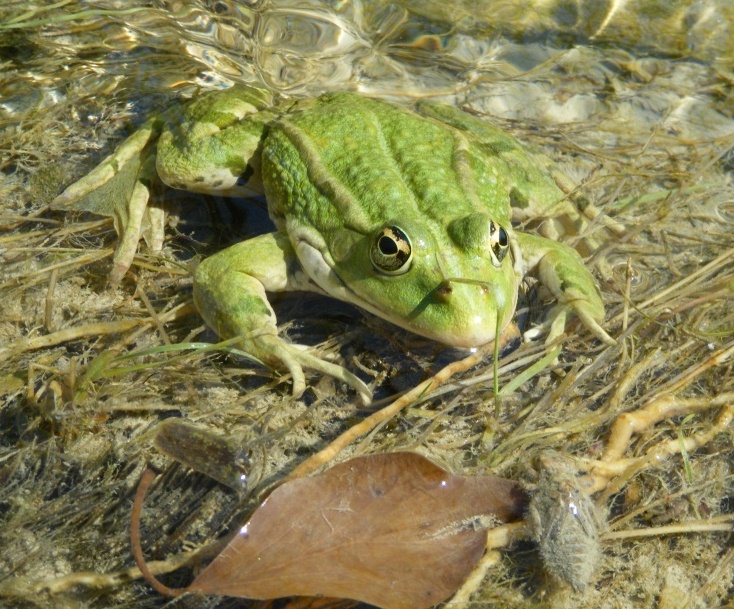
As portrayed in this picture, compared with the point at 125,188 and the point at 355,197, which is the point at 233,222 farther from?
the point at 355,197

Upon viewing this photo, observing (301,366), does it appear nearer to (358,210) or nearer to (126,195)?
(358,210)

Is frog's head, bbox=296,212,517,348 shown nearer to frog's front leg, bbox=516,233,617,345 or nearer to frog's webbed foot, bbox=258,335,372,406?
frog's webbed foot, bbox=258,335,372,406

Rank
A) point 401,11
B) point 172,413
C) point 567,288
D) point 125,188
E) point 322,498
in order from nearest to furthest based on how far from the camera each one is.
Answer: point 322,498 → point 172,413 → point 567,288 → point 125,188 → point 401,11

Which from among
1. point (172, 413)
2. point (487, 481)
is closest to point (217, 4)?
point (172, 413)

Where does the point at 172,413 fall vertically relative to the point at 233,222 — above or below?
below

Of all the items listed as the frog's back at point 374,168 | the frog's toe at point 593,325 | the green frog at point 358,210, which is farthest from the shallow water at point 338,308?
the frog's back at point 374,168

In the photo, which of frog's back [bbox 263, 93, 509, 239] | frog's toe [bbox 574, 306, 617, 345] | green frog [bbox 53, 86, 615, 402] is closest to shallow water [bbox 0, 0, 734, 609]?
frog's toe [bbox 574, 306, 617, 345]

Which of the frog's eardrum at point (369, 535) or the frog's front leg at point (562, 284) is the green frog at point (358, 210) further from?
the frog's eardrum at point (369, 535)
